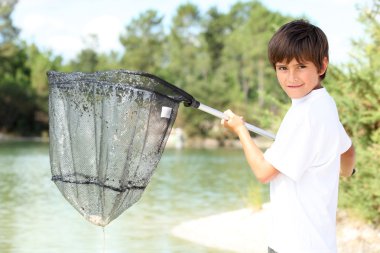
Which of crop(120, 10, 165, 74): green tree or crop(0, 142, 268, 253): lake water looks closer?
crop(0, 142, 268, 253): lake water

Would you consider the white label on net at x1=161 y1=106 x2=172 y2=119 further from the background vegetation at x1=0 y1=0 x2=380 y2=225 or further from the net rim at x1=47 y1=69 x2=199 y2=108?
the background vegetation at x1=0 y1=0 x2=380 y2=225

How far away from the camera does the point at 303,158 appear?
8.84ft

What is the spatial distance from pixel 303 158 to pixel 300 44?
0.39 metres

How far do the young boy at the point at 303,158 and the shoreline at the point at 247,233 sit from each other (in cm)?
573

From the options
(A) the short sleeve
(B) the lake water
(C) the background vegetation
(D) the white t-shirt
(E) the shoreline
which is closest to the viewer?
(D) the white t-shirt

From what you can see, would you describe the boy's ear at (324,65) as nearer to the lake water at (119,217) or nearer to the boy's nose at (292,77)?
the boy's nose at (292,77)

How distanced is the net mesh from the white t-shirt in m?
0.68

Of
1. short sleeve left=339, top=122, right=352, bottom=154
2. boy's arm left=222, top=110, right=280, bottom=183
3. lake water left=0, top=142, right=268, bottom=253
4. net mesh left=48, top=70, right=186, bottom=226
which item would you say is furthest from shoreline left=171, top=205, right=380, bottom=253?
boy's arm left=222, top=110, right=280, bottom=183

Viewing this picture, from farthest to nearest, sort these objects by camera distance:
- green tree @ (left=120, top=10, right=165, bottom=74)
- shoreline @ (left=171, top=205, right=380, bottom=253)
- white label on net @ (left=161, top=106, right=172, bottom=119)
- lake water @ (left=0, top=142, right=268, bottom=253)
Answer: green tree @ (left=120, top=10, right=165, bottom=74) → lake water @ (left=0, top=142, right=268, bottom=253) → shoreline @ (left=171, top=205, right=380, bottom=253) → white label on net @ (left=161, top=106, right=172, bottom=119)

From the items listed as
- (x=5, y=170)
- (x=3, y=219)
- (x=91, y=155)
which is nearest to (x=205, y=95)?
(x=5, y=170)

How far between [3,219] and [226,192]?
6.42 meters

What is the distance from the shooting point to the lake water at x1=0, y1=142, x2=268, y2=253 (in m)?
9.25

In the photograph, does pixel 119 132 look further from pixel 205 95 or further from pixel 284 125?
pixel 205 95

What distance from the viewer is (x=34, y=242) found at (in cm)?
938
